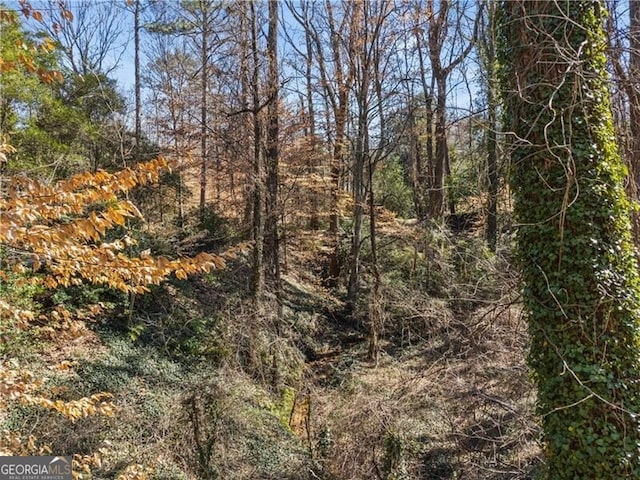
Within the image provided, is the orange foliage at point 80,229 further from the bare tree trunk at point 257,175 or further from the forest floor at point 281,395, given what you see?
the bare tree trunk at point 257,175

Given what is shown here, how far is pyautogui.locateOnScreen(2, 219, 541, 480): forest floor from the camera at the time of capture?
4805 mm

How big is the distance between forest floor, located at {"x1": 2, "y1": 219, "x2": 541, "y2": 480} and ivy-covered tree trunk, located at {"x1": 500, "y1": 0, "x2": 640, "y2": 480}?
111cm

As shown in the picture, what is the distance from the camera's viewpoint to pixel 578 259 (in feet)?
9.25

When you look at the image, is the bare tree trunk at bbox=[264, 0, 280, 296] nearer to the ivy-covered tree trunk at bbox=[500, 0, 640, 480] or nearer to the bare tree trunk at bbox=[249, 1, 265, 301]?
the bare tree trunk at bbox=[249, 1, 265, 301]

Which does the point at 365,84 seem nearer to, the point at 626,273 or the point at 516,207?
the point at 516,207

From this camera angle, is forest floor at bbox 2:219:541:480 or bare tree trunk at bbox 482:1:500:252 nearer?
bare tree trunk at bbox 482:1:500:252

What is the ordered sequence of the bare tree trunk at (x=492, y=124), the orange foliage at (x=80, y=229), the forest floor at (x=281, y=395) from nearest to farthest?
the orange foliage at (x=80, y=229)
the bare tree trunk at (x=492, y=124)
the forest floor at (x=281, y=395)

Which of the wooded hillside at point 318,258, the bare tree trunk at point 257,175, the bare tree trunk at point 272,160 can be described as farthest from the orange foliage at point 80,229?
the bare tree trunk at point 272,160

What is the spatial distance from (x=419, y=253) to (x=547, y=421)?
8.80 meters

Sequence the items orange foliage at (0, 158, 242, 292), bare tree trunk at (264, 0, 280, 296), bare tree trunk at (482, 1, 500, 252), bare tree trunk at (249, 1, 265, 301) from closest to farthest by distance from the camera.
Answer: orange foliage at (0, 158, 242, 292), bare tree trunk at (482, 1, 500, 252), bare tree trunk at (249, 1, 265, 301), bare tree trunk at (264, 0, 280, 296)

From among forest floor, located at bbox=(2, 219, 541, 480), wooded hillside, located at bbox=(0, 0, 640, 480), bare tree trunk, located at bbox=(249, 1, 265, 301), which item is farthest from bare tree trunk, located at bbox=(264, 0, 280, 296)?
forest floor, located at bbox=(2, 219, 541, 480)

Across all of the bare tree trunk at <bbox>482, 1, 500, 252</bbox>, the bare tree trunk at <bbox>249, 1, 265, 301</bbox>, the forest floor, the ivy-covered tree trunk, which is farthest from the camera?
the bare tree trunk at <bbox>249, 1, 265, 301</bbox>

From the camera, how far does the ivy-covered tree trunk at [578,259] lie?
270 centimetres

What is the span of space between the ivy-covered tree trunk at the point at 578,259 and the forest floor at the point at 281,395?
1.11 metres
